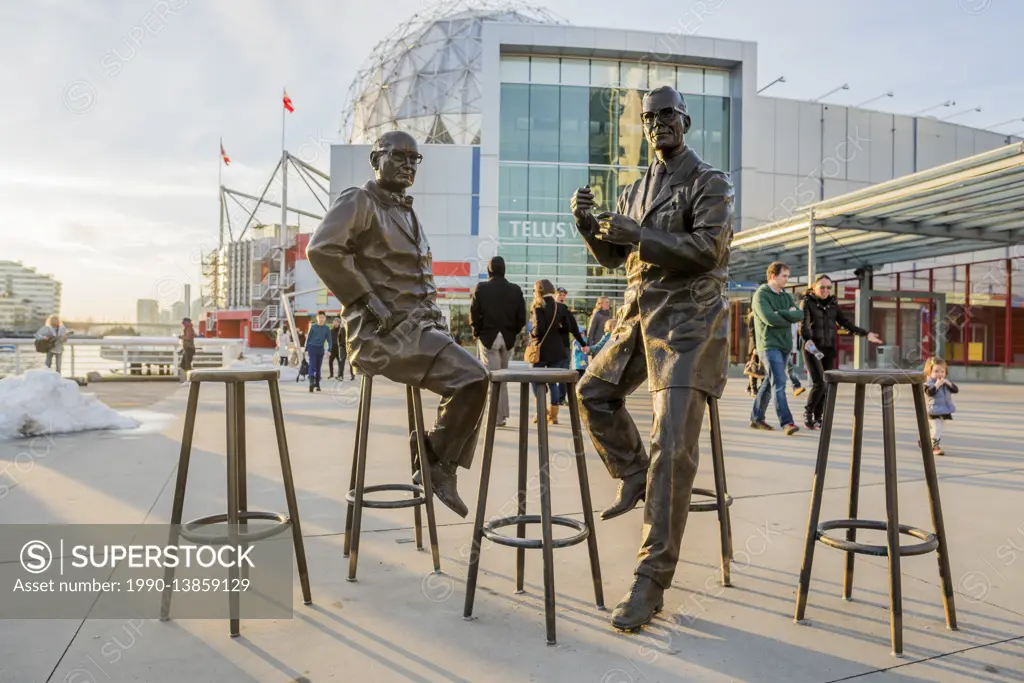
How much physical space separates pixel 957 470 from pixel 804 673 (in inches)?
182

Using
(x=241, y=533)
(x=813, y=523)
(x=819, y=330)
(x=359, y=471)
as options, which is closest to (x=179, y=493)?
(x=241, y=533)

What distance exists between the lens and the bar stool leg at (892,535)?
255 cm

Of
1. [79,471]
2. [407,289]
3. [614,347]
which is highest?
[407,289]

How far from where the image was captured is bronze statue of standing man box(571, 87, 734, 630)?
9.22ft

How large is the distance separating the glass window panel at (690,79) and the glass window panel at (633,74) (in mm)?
1570

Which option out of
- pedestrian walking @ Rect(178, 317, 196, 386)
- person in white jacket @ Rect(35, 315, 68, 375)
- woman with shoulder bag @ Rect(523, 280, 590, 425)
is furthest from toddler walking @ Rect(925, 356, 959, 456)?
person in white jacket @ Rect(35, 315, 68, 375)

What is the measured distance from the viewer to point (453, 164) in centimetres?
2888

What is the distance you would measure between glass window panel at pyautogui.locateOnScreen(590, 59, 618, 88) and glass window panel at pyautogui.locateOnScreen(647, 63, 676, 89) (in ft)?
4.51

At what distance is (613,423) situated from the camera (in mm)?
3350

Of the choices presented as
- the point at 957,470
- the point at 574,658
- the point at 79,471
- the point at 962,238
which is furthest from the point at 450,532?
the point at 962,238

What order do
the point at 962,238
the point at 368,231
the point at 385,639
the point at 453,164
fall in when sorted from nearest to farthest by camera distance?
1. the point at 385,639
2. the point at 368,231
3. the point at 962,238
4. the point at 453,164

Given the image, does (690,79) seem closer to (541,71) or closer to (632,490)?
(541,71)

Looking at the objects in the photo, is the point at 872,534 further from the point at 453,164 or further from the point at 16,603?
the point at 453,164

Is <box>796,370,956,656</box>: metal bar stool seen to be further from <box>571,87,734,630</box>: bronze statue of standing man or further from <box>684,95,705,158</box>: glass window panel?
<box>684,95,705,158</box>: glass window panel
